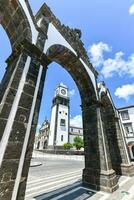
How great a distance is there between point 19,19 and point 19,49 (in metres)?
1.06

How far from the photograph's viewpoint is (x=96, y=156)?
542cm

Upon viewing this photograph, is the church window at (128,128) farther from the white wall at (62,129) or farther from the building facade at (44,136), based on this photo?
the building facade at (44,136)

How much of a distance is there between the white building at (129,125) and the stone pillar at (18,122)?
2268cm

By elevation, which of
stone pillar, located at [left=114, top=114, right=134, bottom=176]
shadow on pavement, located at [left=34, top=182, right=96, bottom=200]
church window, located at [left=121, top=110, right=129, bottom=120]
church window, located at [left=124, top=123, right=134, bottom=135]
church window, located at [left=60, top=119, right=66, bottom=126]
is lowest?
shadow on pavement, located at [left=34, top=182, right=96, bottom=200]

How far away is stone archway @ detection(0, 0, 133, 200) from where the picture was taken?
8.00 feet

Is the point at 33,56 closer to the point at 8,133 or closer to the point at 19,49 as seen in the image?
the point at 19,49

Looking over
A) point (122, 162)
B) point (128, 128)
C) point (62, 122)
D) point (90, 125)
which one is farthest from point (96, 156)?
point (62, 122)

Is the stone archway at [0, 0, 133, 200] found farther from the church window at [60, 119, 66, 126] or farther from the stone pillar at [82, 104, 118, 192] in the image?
the church window at [60, 119, 66, 126]

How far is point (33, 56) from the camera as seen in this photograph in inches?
140

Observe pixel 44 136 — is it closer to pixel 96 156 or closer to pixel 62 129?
pixel 62 129

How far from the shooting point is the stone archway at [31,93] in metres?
2.44

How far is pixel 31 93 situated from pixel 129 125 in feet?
76.2

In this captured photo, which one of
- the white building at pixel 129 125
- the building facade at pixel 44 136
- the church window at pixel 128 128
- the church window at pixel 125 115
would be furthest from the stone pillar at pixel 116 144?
the building facade at pixel 44 136

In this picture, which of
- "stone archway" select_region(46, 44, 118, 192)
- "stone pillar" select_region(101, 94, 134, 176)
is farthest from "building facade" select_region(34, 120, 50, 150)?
"stone archway" select_region(46, 44, 118, 192)
